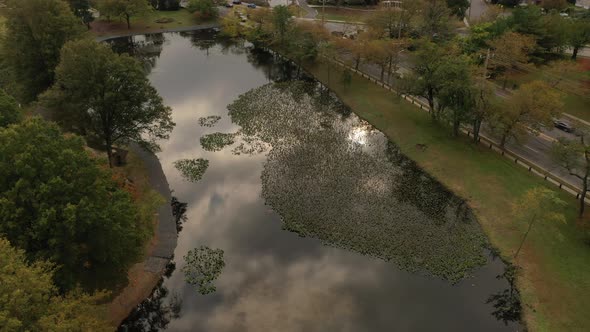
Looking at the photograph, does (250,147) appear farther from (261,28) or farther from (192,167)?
(261,28)

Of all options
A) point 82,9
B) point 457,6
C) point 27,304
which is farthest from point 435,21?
point 27,304

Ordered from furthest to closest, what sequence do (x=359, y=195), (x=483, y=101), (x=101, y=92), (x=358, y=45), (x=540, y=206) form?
(x=358, y=45)
(x=483, y=101)
(x=359, y=195)
(x=101, y=92)
(x=540, y=206)

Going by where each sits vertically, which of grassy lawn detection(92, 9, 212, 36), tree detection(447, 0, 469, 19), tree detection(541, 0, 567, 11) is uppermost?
tree detection(541, 0, 567, 11)

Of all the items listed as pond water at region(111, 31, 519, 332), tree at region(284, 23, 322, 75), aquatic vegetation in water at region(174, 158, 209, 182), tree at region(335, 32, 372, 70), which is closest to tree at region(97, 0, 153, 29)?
tree at region(284, 23, 322, 75)

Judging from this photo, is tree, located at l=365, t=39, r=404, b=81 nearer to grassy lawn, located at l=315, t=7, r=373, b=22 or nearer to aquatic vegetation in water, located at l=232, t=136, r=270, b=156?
aquatic vegetation in water, located at l=232, t=136, r=270, b=156

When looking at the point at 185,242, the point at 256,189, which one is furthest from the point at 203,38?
the point at 185,242

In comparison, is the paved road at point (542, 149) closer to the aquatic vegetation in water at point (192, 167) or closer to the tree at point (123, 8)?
the aquatic vegetation in water at point (192, 167)
